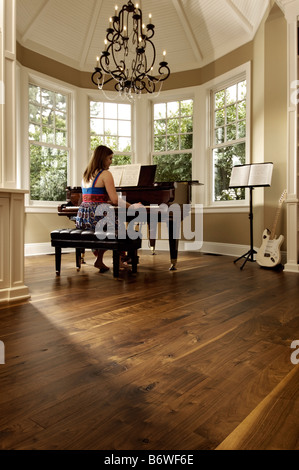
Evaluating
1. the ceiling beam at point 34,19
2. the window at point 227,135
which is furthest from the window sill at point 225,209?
the ceiling beam at point 34,19

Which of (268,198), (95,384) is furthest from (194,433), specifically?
(268,198)

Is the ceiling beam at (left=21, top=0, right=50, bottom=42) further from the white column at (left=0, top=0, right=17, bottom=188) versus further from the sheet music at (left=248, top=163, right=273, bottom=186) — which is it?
the sheet music at (left=248, top=163, right=273, bottom=186)

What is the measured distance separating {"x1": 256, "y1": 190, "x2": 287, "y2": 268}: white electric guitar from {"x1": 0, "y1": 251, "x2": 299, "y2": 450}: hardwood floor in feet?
4.83

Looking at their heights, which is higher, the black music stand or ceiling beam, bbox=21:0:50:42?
ceiling beam, bbox=21:0:50:42

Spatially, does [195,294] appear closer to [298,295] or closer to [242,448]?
[298,295]

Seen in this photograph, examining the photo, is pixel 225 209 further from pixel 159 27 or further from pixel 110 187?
pixel 159 27

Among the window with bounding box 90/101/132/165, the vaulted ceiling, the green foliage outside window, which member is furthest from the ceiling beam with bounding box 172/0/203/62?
the green foliage outside window

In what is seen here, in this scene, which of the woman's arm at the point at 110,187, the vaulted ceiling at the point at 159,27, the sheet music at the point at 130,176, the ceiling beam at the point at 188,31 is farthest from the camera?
the ceiling beam at the point at 188,31

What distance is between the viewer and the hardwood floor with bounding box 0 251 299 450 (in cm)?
94

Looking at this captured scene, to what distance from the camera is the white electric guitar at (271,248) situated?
13.5 ft

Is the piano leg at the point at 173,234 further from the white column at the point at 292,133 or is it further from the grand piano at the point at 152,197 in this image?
the white column at the point at 292,133

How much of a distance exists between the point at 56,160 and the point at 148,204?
2.57 metres

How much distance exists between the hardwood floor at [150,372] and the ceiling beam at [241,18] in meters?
4.40

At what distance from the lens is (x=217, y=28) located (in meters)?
5.61
